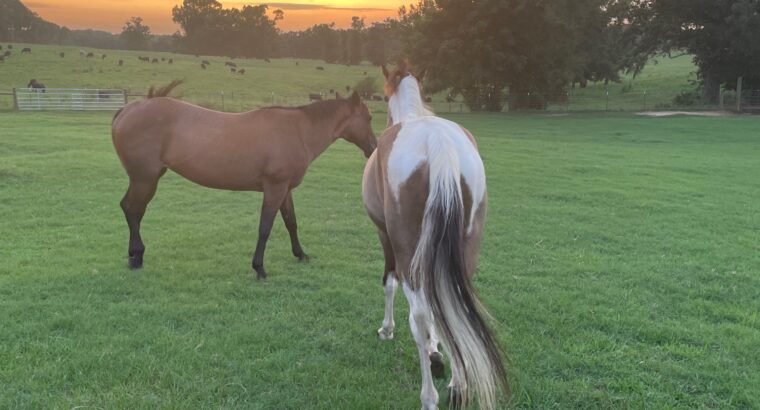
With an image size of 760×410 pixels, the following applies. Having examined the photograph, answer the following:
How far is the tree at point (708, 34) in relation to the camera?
28828 millimetres

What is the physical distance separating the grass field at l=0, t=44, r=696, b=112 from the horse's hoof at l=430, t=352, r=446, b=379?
26.1m

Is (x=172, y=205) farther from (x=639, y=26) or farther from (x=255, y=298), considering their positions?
(x=639, y=26)

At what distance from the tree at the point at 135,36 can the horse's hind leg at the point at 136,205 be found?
4436 inches

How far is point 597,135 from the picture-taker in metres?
20.7

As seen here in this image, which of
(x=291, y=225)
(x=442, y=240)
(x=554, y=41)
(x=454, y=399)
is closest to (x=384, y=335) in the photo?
(x=454, y=399)

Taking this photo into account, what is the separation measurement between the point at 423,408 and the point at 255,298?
2.26m

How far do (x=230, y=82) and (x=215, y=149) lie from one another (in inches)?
1643

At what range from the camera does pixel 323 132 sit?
563 centimetres

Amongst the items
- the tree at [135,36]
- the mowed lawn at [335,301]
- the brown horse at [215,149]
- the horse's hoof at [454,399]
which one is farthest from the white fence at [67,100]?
the tree at [135,36]

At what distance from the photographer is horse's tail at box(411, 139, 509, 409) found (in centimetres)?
274

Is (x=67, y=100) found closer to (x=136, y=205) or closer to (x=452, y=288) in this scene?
(x=136, y=205)

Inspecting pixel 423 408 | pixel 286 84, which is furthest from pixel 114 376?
pixel 286 84

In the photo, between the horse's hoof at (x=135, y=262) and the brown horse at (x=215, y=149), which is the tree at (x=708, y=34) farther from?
the horse's hoof at (x=135, y=262)

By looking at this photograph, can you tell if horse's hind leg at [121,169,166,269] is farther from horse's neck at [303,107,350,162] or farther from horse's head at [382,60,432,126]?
horse's head at [382,60,432,126]
